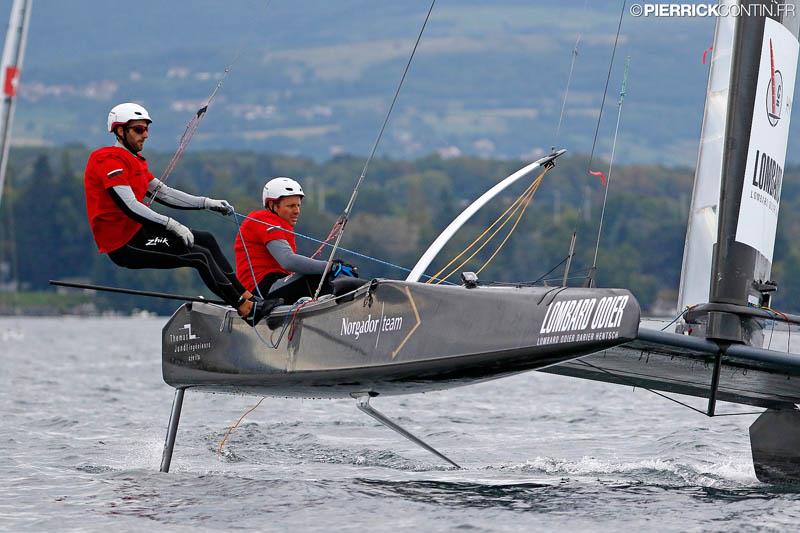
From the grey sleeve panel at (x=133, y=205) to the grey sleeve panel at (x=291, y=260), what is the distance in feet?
2.14

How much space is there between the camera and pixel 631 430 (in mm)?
10711

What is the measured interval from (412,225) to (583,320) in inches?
2933

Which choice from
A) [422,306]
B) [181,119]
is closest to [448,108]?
[181,119]

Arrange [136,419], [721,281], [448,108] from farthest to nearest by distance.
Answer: [448,108] < [136,419] < [721,281]

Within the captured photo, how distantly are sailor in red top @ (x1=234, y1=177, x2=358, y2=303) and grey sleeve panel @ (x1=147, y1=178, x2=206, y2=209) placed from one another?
0.87ft

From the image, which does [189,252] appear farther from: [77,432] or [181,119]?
[181,119]

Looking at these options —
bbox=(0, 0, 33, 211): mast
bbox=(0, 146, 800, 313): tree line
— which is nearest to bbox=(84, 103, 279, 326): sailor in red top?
bbox=(0, 0, 33, 211): mast

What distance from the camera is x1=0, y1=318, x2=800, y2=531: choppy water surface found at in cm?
643

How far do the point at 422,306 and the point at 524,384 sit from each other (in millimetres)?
12145

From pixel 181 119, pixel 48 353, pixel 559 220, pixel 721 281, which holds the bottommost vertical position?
pixel 48 353

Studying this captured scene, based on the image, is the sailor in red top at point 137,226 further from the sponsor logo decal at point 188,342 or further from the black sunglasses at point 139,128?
the sponsor logo decal at point 188,342

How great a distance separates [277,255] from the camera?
766 centimetres

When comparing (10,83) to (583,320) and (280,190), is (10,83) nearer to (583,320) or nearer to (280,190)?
(280,190)

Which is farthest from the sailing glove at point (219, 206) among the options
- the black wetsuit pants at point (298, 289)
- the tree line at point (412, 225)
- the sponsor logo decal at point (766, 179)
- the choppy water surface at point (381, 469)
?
the tree line at point (412, 225)
